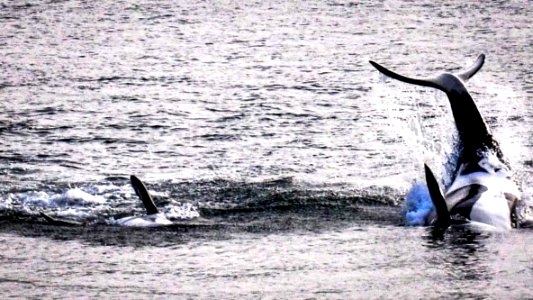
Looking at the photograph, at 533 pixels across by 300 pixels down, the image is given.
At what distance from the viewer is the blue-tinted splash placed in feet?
51.2

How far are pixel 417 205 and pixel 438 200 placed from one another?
5.91 feet

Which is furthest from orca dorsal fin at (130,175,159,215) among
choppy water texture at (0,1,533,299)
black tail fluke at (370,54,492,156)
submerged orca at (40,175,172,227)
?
black tail fluke at (370,54,492,156)

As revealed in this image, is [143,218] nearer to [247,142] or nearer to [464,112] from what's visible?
[464,112]

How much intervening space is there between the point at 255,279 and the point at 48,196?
5.86 metres

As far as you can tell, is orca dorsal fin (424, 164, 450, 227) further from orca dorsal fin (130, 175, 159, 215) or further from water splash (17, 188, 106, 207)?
water splash (17, 188, 106, 207)

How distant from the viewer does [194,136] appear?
2181 cm

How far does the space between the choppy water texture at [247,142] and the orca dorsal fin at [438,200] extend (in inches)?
15.5

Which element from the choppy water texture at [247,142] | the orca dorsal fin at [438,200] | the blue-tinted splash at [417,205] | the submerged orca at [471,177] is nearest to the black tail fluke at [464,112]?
the submerged orca at [471,177]

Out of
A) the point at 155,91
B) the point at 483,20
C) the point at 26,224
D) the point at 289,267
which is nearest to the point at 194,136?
the point at 155,91

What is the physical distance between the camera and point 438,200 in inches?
583

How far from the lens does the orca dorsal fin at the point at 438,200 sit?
48.0 ft

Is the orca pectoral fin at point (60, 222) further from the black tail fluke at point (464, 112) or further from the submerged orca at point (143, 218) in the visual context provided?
the black tail fluke at point (464, 112)

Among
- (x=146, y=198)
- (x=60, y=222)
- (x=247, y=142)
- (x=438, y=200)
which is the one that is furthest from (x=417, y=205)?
(x=247, y=142)

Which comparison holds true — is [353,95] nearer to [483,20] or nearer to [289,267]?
[483,20]
